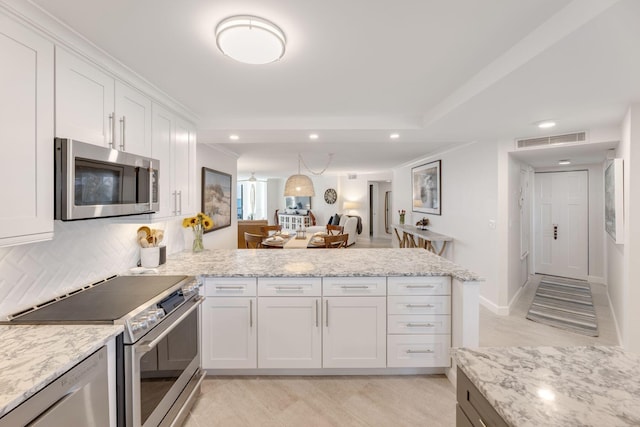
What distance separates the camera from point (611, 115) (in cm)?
256

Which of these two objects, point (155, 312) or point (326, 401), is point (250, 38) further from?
point (326, 401)

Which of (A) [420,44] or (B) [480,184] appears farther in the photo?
(B) [480,184]

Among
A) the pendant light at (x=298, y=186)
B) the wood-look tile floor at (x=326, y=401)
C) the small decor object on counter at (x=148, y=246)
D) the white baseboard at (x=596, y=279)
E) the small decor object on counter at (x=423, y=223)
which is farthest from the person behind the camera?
the small decor object on counter at (x=423, y=223)

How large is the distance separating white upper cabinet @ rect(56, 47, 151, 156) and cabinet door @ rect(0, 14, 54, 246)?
7cm

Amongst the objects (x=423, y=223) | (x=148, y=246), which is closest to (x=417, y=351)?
(x=148, y=246)

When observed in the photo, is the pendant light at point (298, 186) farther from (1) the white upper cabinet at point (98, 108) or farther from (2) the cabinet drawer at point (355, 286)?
(1) the white upper cabinet at point (98, 108)

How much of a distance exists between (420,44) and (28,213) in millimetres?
2130

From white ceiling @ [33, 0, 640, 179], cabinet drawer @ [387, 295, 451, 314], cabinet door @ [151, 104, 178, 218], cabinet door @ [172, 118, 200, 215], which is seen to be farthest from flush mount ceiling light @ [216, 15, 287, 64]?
cabinet drawer @ [387, 295, 451, 314]

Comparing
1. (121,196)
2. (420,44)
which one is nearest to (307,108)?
(420,44)

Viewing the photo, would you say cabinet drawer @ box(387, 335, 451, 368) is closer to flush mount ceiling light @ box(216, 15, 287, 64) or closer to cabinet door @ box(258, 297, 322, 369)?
cabinet door @ box(258, 297, 322, 369)

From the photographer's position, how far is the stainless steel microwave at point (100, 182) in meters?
1.36

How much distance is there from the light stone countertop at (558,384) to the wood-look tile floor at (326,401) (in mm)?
1178

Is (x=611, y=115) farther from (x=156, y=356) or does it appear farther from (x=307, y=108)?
(x=156, y=356)

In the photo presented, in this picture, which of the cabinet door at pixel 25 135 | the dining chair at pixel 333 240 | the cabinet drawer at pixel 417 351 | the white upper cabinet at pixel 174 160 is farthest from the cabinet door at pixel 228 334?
the dining chair at pixel 333 240
